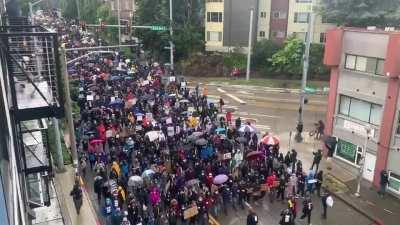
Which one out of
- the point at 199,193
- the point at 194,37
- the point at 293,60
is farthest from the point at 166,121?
the point at 194,37

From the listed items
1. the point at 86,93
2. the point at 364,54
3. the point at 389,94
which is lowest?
the point at 86,93

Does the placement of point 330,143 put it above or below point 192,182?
below

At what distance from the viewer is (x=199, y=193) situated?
16.8 meters

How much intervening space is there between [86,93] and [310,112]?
18.3 m

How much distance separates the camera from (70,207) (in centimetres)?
1795

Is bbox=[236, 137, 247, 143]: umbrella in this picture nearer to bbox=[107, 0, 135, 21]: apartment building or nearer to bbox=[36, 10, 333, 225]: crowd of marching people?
bbox=[36, 10, 333, 225]: crowd of marching people

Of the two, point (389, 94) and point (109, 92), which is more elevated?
point (389, 94)

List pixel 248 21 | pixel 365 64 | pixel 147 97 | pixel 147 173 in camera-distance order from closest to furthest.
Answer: pixel 147 173, pixel 365 64, pixel 147 97, pixel 248 21

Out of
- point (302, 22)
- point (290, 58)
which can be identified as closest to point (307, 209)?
point (290, 58)

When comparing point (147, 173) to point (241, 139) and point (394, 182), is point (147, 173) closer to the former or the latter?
point (241, 139)

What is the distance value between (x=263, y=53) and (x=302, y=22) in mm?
6950

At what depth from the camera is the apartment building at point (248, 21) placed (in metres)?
53.8

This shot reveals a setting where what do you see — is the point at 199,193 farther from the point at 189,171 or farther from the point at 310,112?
the point at 310,112

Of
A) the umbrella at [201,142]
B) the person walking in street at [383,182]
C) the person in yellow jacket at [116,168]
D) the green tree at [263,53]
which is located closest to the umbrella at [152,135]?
the umbrella at [201,142]
